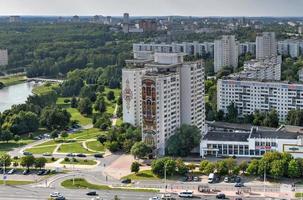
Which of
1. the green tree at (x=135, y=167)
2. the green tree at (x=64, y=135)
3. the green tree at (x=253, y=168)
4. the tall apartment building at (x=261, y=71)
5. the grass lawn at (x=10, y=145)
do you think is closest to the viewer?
the green tree at (x=253, y=168)

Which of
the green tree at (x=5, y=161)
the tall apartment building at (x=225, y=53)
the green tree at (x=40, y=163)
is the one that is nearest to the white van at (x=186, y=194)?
the green tree at (x=40, y=163)

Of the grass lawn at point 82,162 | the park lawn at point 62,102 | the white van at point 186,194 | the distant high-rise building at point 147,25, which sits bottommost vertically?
the park lawn at point 62,102

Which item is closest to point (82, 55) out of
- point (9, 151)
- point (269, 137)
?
point (9, 151)

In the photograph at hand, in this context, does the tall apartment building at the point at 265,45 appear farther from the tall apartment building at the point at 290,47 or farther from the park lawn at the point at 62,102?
the park lawn at the point at 62,102

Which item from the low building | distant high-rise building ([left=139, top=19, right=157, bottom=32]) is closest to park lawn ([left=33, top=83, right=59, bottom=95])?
the low building

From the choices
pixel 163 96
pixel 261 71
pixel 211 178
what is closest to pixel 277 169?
pixel 211 178
